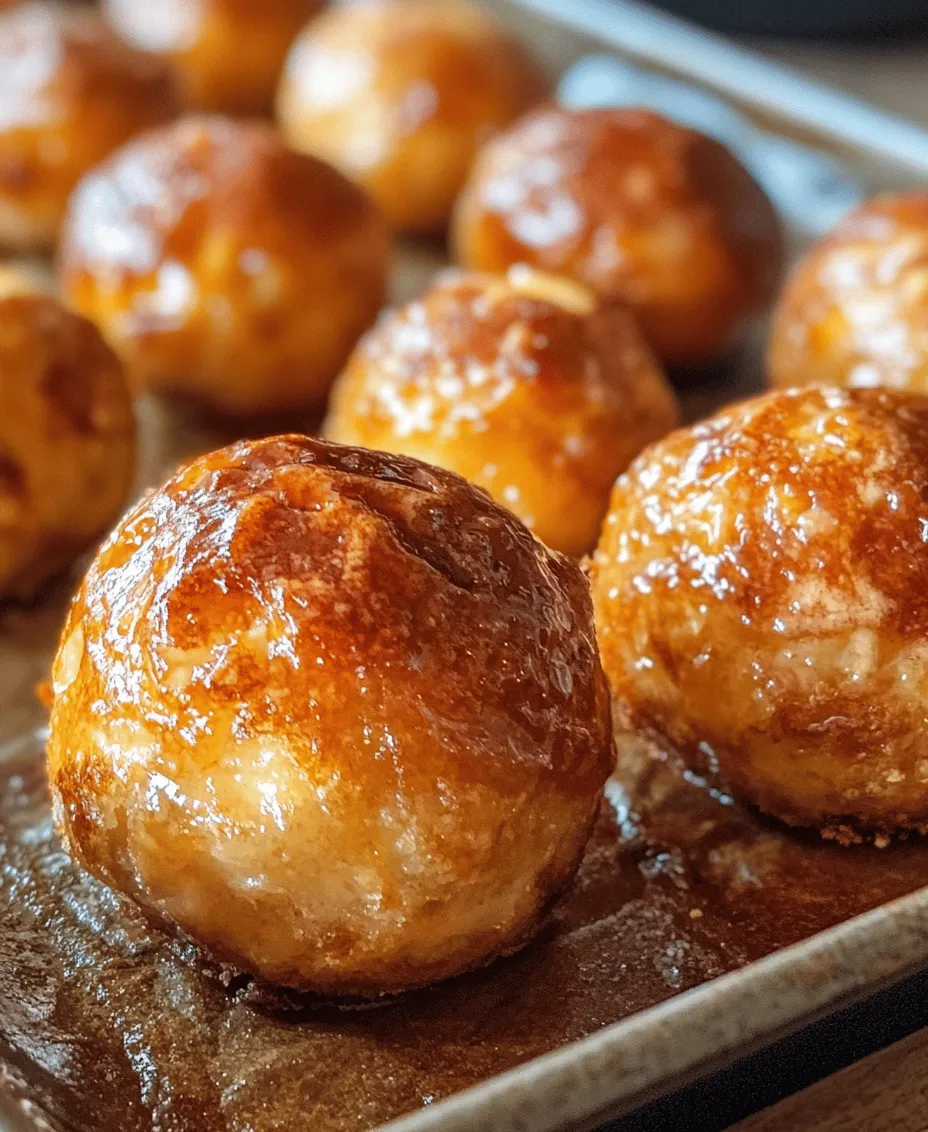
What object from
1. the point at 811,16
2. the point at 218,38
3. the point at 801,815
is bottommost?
the point at 811,16

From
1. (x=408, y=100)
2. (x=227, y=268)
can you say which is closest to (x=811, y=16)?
(x=408, y=100)

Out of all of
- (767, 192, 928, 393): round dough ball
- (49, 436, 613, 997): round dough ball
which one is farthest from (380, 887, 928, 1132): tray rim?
(767, 192, 928, 393): round dough ball

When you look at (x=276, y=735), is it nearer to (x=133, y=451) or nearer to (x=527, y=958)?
(x=527, y=958)

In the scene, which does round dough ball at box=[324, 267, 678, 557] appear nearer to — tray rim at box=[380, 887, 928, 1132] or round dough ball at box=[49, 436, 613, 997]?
round dough ball at box=[49, 436, 613, 997]

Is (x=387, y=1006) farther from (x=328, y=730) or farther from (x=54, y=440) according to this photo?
(x=54, y=440)

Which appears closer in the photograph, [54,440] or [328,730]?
[328,730]

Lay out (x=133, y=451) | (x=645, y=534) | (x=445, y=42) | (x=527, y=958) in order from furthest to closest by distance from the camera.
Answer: (x=445, y=42) < (x=133, y=451) < (x=645, y=534) < (x=527, y=958)

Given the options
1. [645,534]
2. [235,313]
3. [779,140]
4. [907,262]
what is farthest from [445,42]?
[645,534]
